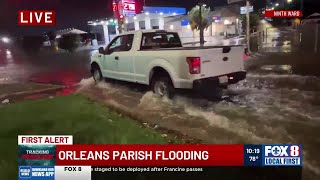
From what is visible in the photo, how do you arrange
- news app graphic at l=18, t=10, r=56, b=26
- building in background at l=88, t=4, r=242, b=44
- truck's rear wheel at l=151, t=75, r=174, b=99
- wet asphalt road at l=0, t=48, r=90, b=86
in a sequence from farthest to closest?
building in background at l=88, t=4, r=242, b=44 < wet asphalt road at l=0, t=48, r=90, b=86 < truck's rear wheel at l=151, t=75, r=174, b=99 < news app graphic at l=18, t=10, r=56, b=26

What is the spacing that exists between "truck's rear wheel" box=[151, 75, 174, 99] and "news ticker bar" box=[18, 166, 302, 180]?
4048 mm

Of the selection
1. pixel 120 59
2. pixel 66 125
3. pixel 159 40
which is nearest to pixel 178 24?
pixel 159 40

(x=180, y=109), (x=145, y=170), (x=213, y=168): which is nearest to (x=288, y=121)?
(x=180, y=109)

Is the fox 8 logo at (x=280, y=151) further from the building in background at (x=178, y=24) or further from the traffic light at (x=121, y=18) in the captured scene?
the building in background at (x=178, y=24)

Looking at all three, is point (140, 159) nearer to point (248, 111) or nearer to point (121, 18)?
point (248, 111)

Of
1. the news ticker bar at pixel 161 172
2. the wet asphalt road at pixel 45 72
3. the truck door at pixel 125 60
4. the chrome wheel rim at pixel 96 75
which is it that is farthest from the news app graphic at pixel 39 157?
the wet asphalt road at pixel 45 72

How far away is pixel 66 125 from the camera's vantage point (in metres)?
5.33

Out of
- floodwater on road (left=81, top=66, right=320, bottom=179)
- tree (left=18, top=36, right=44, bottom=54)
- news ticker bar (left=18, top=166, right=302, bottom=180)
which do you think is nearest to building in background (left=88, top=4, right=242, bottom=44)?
tree (left=18, top=36, right=44, bottom=54)

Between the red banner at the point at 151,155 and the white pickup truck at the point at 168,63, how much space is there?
128 inches

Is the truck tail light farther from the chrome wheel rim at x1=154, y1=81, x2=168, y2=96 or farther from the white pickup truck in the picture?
the chrome wheel rim at x1=154, y1=81, x2=168, y2=96

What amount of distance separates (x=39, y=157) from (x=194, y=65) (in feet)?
12.4

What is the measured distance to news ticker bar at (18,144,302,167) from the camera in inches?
121

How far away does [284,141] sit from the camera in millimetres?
4516

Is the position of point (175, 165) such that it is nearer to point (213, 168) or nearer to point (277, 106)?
point (213, 168)
